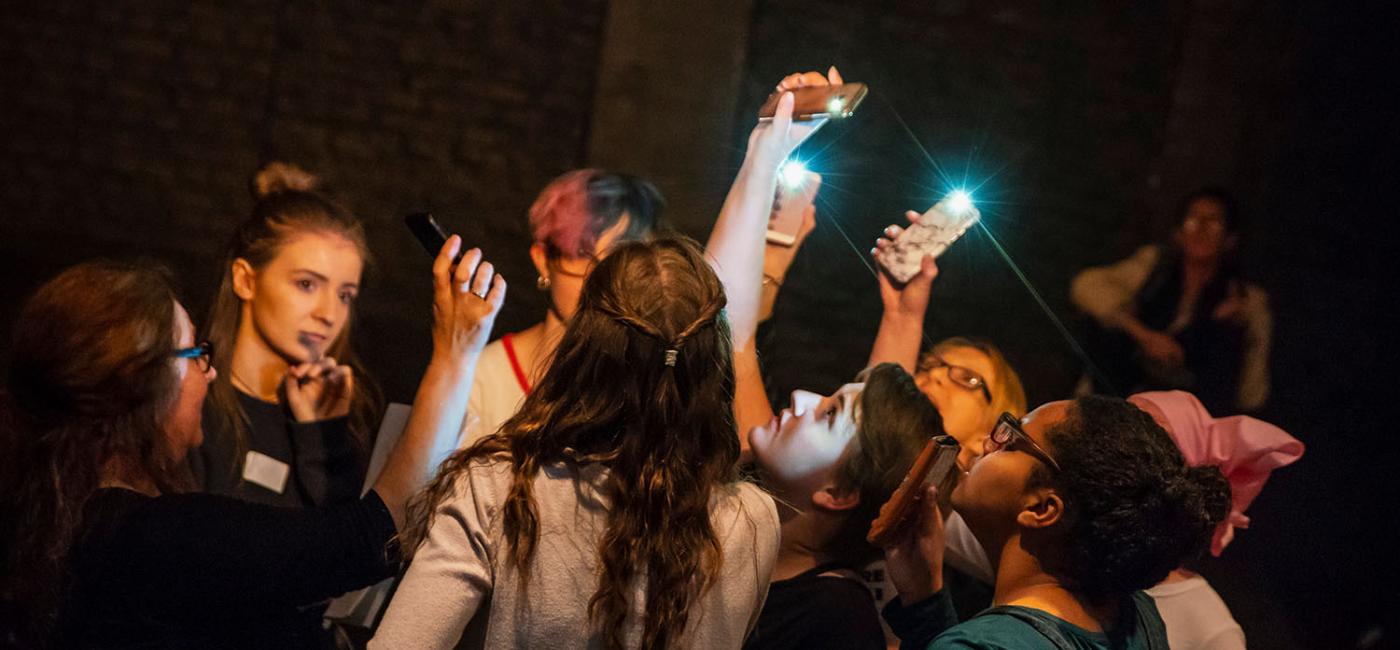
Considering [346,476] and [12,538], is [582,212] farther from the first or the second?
[12,538]

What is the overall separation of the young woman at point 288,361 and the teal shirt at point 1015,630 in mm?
1213

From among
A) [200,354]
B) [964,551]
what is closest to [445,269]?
[200,354]

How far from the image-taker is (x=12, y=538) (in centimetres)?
188

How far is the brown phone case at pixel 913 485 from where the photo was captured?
208 centimetres

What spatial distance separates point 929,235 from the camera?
282cm

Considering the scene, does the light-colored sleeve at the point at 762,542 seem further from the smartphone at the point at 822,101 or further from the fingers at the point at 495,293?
the smartphone at the point at 822,101

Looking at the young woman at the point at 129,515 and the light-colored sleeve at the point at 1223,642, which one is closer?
the young woman at the point at 129,515

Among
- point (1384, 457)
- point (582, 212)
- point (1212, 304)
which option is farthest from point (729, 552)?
point (1384, 457)

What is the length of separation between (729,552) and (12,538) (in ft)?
3.43

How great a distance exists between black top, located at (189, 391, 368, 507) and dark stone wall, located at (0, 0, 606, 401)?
9.81 ft

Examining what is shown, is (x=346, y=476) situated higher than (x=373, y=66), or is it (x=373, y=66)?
(x=373, y=66)

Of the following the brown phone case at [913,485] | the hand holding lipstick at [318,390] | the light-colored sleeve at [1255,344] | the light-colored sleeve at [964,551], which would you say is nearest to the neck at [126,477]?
the hand holding lipstick at [318,390]

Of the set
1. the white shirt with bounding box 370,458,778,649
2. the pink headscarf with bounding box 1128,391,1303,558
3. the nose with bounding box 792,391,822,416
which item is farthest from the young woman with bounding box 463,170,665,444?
the pink headscarf with bounding box 1128,391,1303,558

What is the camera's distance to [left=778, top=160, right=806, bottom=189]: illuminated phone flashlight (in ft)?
9.27
